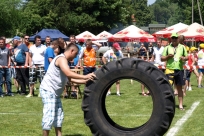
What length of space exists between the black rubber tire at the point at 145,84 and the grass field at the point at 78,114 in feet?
7.04

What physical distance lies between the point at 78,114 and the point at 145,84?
5044 millimetres

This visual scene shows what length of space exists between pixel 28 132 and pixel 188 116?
400 cm

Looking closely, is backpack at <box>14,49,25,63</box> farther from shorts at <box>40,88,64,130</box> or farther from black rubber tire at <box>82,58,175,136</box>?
black rubber tire at <box>82,58,175,136</box>

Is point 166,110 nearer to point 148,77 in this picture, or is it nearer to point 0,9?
point 148,77

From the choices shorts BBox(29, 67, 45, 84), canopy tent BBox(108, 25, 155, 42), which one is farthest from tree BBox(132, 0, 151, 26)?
shorts BBox(29, 67, 45, 84)

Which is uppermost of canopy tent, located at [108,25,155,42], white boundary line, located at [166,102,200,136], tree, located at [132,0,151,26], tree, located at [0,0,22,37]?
tree, located at [132,0,151,26]

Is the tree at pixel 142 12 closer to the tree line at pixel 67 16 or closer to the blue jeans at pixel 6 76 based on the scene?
the tree line at pixel 67 16

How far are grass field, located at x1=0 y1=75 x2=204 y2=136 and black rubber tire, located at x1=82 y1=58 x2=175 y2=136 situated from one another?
2.15 m

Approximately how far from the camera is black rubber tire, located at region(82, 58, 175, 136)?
7.54m

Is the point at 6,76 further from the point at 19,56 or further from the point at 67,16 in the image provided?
the point at 67,16

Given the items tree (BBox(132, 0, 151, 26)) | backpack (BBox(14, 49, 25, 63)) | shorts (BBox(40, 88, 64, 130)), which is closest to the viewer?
shorts (BBox(40, 88, 64, 130))

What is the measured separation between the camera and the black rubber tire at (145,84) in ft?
24.7

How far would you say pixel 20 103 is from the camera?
1480 cm

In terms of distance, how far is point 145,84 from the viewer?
25.0 ft
